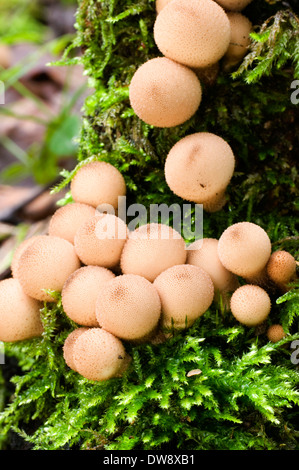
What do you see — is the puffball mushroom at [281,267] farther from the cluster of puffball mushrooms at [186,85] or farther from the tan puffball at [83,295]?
the tan puffball at [83,295]

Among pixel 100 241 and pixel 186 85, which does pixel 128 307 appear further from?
pixel 186 85

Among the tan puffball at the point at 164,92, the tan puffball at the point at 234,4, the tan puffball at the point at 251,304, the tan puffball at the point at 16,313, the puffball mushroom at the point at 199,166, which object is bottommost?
the tan puffball at the point at 16,313

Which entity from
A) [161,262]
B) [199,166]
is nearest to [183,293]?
[161,262]

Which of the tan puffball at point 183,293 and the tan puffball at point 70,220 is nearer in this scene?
the tan puffball at point 183,293

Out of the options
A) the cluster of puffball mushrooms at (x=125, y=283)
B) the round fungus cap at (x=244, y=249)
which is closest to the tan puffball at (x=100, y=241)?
the cluster of puffball mushrooms at (x=125, y=283)

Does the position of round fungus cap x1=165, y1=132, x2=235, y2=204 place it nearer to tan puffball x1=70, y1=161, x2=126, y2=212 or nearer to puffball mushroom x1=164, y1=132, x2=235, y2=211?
puffball mushroom x1=164, y1=132, x2=235, y2=211

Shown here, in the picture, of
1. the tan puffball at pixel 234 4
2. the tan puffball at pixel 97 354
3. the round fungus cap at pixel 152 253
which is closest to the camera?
the tan puffball at pixel 97 354

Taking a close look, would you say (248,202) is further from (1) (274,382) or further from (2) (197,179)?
(1) (274,382)
